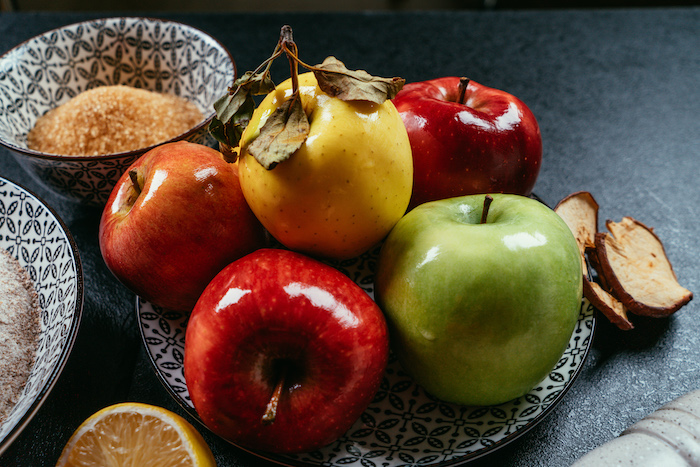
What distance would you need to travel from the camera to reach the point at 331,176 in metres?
0.44

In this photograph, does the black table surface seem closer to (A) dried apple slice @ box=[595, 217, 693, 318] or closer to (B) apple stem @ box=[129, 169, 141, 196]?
(A) dried apple slice @ box=[595, 217, 693, 318]

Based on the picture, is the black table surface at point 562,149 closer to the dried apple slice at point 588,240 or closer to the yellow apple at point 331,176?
the dried apple slice at point 588,240

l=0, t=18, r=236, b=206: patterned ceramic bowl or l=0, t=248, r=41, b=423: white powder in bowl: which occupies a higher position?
l=0, t=18, r=236, b=206: patterned ceramic bowl

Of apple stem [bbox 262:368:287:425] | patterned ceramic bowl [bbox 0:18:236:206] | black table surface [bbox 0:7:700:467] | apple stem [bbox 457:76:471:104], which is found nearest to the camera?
apple stem [bbox 262:368:287:425]

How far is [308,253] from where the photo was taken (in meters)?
0.52

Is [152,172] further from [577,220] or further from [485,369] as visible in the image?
[577,220]

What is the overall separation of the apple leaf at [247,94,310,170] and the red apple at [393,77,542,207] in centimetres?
17

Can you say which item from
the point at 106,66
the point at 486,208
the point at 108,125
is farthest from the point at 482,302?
the point at 106,66

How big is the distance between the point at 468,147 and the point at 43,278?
47 centimetres

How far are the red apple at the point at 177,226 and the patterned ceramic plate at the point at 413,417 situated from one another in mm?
57

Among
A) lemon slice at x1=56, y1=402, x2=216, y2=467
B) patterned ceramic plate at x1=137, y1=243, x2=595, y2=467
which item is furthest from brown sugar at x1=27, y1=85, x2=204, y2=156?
lemon slice at x1=56, y1=402, x2=216, y2=467

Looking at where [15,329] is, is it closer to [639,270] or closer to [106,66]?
[106,66]

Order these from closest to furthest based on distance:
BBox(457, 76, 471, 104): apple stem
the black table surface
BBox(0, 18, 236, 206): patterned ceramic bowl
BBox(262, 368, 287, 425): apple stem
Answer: BBox(262, 368, 287, 425): apple stem < the black table surface < BBox(457, 76, 471, 104): apple stem < BBox(0, 18, 236, 206): patterned ceramic bowl

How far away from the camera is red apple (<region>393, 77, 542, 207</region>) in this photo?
58 centimetres
